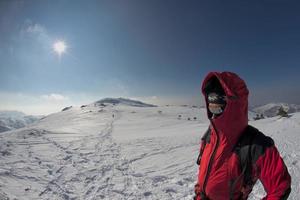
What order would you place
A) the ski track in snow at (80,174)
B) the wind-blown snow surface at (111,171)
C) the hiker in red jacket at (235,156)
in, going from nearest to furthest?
the hiker in red jacket at (235,156) → the wind-blown snow surface at (111,171) → the ski track in snow at (80,174)

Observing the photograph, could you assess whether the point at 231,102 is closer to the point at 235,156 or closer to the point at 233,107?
the point at 233,107

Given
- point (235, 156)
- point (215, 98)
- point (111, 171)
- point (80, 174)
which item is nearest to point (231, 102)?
point (215, 98)

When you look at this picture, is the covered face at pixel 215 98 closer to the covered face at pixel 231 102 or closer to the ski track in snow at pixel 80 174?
the covered face at pixel 231 102

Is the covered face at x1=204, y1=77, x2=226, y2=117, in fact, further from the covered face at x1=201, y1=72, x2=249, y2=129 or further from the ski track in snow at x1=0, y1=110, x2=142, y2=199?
the ski track in snow at x1=0, y1=110, x2=142, y2=199

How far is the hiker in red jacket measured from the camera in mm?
1894

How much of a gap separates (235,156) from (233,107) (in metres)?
0.48

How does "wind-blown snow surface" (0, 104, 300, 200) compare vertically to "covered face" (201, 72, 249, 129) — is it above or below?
below

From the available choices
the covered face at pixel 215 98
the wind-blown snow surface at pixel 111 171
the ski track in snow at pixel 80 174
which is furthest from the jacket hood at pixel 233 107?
the ski track in snow at pixel 80 174

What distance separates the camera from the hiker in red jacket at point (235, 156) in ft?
6.21

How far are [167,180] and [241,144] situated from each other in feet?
16.3

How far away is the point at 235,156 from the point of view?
2123mm

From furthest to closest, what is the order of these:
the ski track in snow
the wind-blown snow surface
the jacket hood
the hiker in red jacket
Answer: the ski track in snow, the wind-blown snow surface, the jacket hood, the hiker in red jacket

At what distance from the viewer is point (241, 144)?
210 centimetres

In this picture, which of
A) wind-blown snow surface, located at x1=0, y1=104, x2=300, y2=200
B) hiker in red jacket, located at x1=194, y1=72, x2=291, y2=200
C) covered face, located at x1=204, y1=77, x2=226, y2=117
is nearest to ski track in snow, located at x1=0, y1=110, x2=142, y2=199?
wind-blown snow surface, located at x1=0, y1=104, x2=300, y2=200
